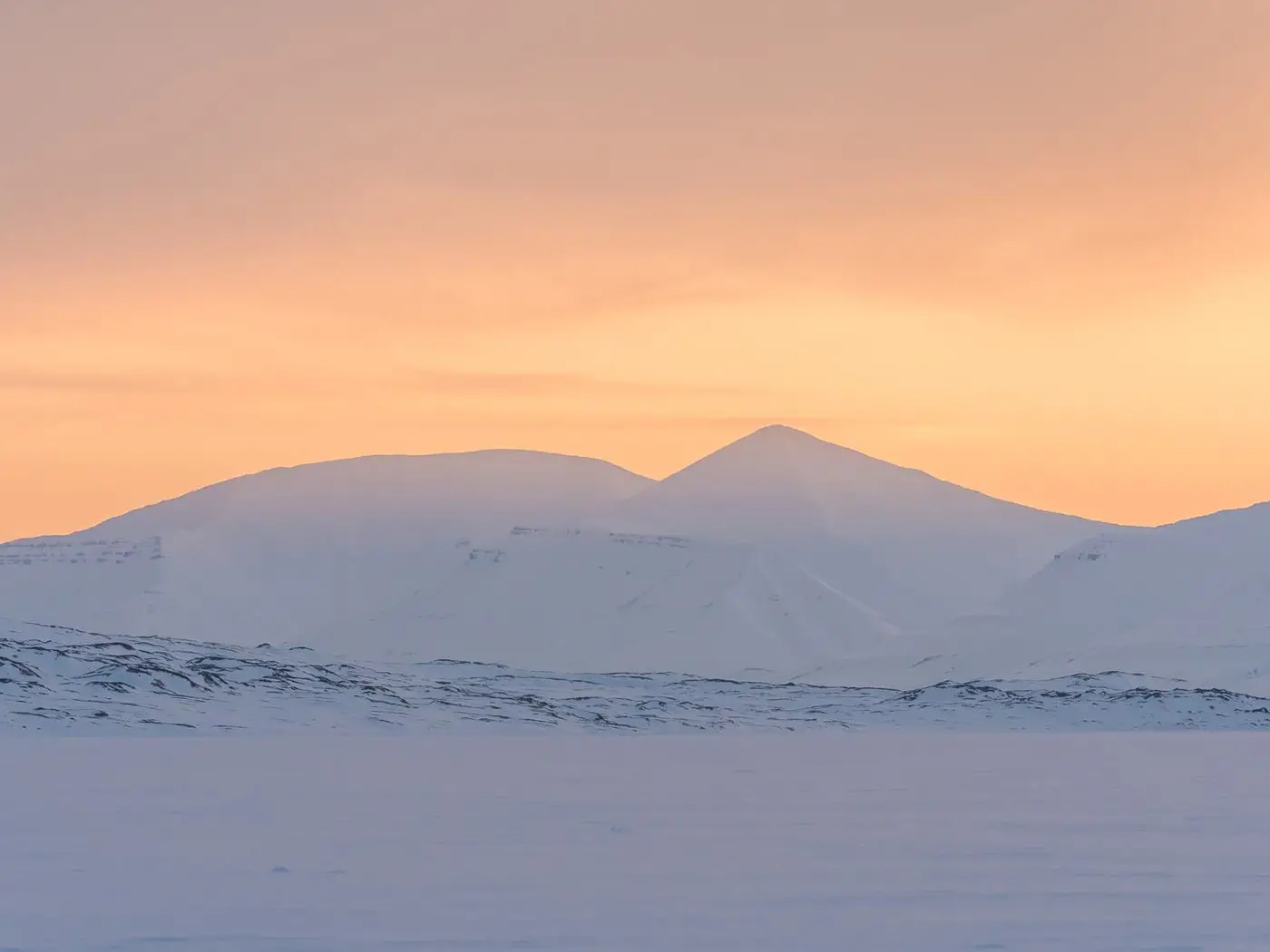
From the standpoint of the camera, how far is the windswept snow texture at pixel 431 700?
7894 centimetres

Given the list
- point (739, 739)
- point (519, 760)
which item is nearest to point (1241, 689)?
point (739, 739)

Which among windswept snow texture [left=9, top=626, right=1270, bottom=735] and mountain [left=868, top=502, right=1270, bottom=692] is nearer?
windswept snow texture [left=9, top=626, right=1270, bottom=735]

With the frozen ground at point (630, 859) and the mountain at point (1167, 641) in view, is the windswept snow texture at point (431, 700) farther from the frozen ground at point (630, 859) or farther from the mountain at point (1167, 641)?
the mountain at point (1167, 641)

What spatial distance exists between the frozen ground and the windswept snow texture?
33.4 metres

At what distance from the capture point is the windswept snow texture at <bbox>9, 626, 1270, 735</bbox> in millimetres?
78938

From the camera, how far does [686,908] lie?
2042cm

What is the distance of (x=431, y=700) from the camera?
9356 cm

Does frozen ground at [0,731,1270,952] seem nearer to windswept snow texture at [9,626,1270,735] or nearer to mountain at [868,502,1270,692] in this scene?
windswept snow texture at [9,626,1270,735]

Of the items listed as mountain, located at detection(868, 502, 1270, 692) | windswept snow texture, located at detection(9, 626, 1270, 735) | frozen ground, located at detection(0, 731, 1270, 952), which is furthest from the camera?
mountain, located at detection(868, 502, 1270, 692)

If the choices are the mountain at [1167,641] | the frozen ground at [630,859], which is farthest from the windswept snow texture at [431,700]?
the mountain at [1167,641]

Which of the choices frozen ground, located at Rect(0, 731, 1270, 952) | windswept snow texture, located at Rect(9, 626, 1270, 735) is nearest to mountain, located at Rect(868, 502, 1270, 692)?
windswept snow texture, located at Rect(9, 626, 1270, 735)

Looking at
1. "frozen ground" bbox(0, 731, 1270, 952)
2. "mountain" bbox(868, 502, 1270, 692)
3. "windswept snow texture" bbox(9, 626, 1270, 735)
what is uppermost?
"mountain" bbox(868, 502, 1270, 692)

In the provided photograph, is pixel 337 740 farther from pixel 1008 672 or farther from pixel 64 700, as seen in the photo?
pixel 1008 672

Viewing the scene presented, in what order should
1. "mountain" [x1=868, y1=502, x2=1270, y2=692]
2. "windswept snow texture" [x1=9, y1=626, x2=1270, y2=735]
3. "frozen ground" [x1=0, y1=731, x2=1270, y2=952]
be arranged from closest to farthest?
"frozen ground" [x1=0, y1=731, x2=1270, y2=952]
"windswept snow texture" [x1=9, y1=626, x2=1270, y2=735]
"mountain" [x1=868, y1=502, x2=1270, y2=692]
